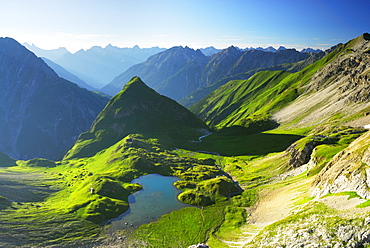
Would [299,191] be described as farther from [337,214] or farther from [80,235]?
[80,235]

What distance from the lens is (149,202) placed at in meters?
129

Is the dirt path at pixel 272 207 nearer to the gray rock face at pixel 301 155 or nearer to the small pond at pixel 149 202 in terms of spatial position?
the gray rock face at pixel 301 155

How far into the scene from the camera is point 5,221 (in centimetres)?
9906

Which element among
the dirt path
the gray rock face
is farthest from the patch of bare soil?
the gray rock face

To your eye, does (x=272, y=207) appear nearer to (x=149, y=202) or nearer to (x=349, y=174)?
(x=349, y=174)

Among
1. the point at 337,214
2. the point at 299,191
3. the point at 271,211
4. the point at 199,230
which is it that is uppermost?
the point at 337,214

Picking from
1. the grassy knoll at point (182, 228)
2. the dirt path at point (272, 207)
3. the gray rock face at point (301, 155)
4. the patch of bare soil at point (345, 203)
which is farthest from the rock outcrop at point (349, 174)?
the grassy knoll at point (182, 228)

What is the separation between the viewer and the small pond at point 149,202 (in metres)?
110

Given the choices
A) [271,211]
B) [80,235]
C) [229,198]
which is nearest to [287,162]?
[229,198]

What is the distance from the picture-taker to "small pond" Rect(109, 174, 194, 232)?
11000cm

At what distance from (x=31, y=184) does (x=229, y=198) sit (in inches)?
5176

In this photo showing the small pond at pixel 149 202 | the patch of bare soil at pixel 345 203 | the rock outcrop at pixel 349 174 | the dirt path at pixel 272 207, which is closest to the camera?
the patch of bare soil at pixel 345 203

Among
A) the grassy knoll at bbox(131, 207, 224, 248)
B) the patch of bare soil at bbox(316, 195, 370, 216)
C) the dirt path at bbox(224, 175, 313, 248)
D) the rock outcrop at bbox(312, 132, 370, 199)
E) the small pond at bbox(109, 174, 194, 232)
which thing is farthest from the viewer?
the small pond at bbox(109, 174, 194, 232)

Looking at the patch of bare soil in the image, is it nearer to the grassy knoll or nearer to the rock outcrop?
the rock outcrop
